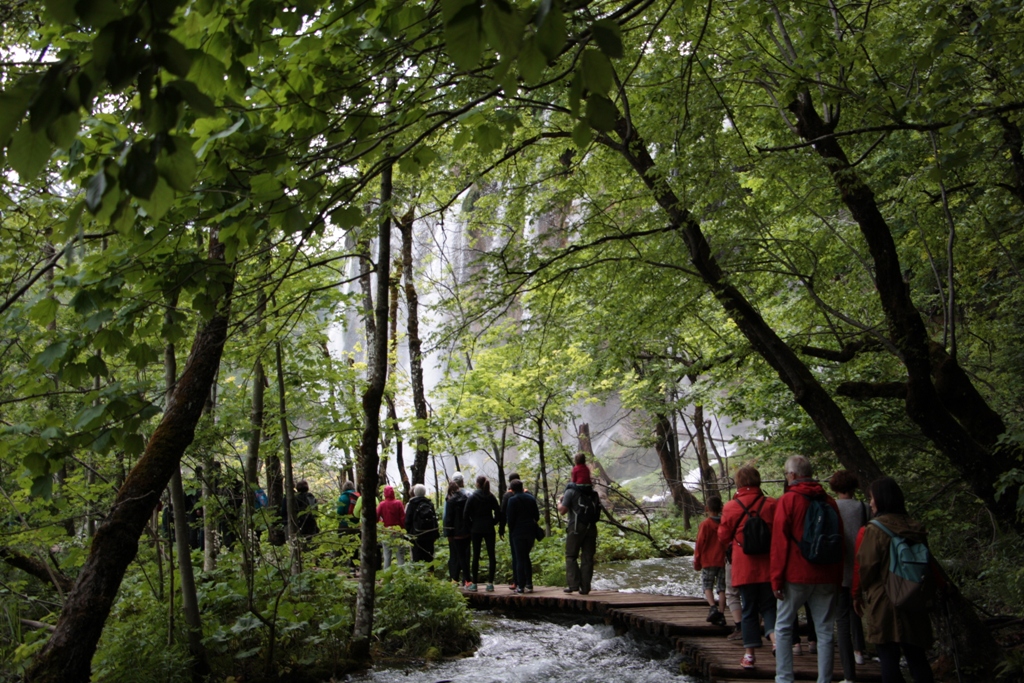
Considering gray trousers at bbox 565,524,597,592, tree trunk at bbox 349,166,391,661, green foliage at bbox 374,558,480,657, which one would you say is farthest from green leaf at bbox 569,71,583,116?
gray trousers at bbox 565,524,597,592

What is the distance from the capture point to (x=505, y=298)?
784cm

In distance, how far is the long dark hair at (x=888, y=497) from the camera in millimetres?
5039

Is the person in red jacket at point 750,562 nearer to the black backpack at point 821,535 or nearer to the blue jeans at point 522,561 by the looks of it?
the black backpack at point 821,535

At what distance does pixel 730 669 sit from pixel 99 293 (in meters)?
5.63

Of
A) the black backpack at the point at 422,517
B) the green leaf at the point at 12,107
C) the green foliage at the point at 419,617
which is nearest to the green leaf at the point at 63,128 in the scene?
the green leaf at the point at 12,107

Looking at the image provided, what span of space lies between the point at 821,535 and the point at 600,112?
4288 millimetres

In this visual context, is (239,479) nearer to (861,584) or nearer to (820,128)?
(861,584)

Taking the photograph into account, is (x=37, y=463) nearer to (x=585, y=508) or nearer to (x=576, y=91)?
(x=576, y=91)

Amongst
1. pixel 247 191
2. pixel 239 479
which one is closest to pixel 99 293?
pixel 247 191

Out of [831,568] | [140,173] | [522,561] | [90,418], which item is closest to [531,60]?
[140,173]

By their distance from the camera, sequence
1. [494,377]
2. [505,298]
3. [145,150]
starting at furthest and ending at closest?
[494,377] → [505,298] → [145,150]

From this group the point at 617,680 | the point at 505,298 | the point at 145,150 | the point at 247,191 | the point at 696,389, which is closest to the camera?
the point at 145,150

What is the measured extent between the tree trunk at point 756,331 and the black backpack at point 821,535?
1869 mm

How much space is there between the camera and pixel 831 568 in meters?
5.36
